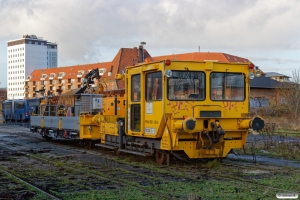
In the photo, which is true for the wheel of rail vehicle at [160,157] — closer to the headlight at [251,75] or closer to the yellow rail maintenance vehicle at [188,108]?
the yellow rail maintenance vehicle at [188,108]

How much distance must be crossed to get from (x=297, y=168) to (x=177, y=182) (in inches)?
164

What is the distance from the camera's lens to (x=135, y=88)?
1362 cm

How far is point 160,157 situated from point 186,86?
2.28m

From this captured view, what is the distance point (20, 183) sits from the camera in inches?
397

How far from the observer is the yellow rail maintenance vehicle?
39.7 ft

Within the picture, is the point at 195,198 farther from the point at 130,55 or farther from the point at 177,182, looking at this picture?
the point at 130,55

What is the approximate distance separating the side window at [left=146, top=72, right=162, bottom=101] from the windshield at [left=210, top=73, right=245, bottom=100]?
1.53 metres

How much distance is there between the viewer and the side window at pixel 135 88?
1341cm

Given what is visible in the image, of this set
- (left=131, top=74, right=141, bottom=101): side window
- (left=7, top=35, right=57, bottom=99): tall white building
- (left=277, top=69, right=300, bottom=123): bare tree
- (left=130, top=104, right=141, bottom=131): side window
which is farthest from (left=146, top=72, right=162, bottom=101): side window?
(left=7, top=35, right=57, bottom=99): tall white building

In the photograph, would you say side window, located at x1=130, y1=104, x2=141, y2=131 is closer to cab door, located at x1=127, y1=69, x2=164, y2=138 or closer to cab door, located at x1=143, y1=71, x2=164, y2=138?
cab door, located at x1=127, y1=69, x2=164, y2=138

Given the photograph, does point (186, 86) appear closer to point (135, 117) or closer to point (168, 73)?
point (168, 73)

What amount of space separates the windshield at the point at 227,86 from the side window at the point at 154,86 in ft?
5.03

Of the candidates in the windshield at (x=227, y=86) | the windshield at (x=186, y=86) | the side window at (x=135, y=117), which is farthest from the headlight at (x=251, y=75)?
the side window at (x=135, y=117)

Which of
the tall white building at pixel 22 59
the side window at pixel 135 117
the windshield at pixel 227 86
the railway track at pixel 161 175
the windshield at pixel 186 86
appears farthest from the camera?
the tall white building at pixel 22 59
